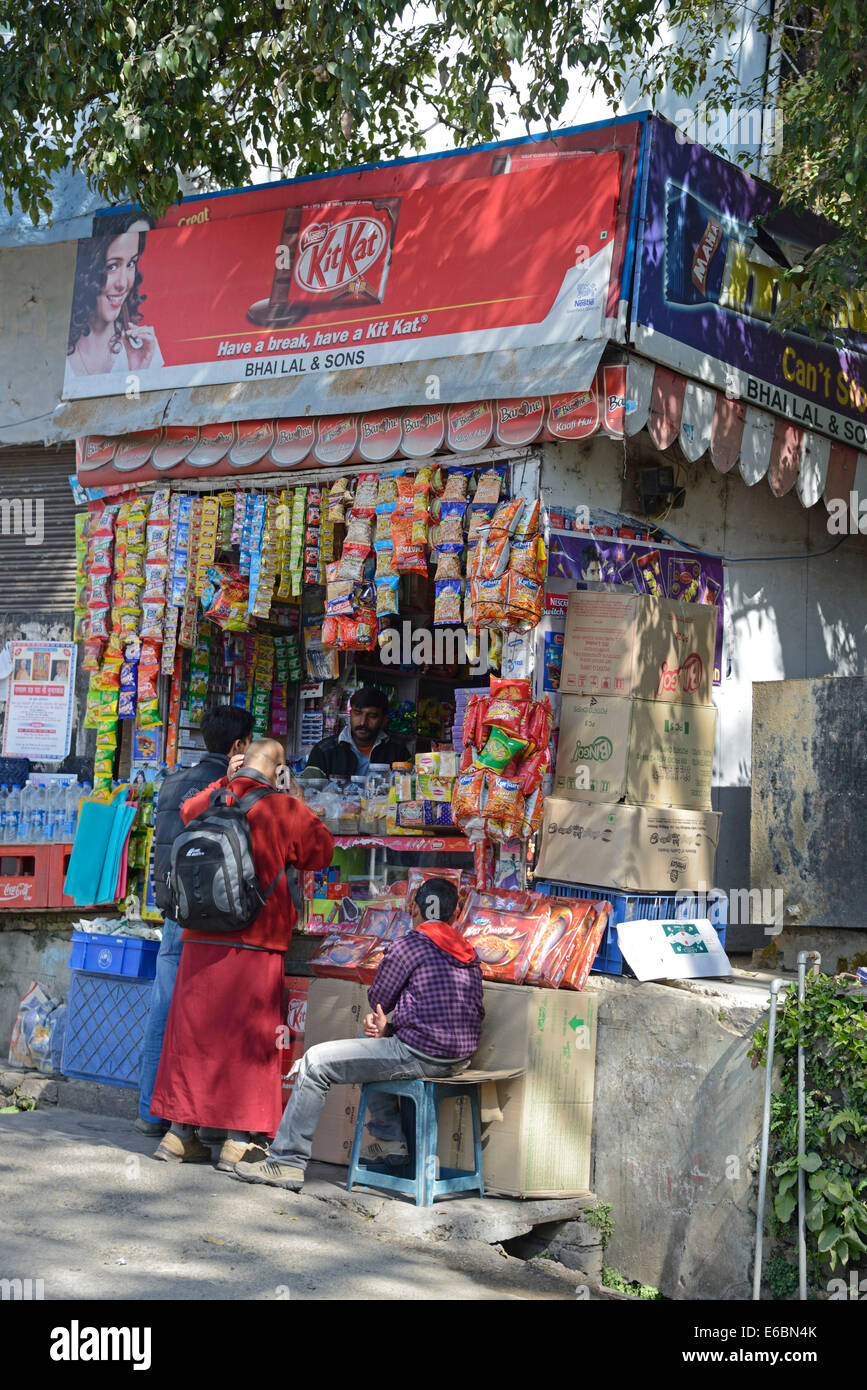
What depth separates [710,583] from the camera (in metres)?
7.71

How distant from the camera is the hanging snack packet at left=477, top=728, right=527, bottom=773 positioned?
656 centimetres

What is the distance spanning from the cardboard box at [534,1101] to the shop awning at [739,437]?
262 cm

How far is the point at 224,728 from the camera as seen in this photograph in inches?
265

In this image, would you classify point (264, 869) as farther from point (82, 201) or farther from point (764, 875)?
point (82, 201)

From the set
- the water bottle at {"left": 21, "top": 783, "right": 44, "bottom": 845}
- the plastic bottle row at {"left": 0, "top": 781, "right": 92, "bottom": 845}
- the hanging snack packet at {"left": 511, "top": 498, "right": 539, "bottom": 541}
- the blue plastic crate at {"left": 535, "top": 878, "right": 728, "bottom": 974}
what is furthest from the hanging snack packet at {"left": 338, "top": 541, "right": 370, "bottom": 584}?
the water bottle at {"left": 21, "top": 783, "right": 44, "bottom": 845}

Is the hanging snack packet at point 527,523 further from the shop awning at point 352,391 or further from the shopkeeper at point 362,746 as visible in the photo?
the shopkeeper at point 362,746

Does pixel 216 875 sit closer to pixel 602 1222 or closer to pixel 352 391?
pixel 602 1222

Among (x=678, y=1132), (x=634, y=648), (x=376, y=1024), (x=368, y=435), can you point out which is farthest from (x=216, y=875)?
(x=368, y=435)

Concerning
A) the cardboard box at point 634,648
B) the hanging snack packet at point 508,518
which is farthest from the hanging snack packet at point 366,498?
the cardboard box at point 634,648

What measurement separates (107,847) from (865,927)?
4037 millimetres

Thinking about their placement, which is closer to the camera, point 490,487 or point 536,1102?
point 536,1102

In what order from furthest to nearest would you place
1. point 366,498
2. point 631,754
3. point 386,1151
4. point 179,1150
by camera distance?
point 366,498
point 631,754
point 386,1151
point 179,1150

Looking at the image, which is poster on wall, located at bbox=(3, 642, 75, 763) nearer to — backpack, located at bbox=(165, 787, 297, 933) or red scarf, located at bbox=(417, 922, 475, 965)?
backpack, located at bbox=(165, 787, 297, 933)

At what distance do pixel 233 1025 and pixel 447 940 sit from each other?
1.02 m
